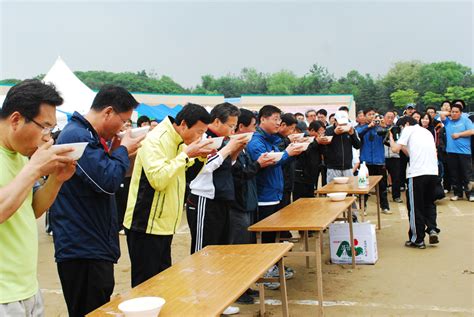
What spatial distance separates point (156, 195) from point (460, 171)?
25.8ft

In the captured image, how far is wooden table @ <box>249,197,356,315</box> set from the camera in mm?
3674

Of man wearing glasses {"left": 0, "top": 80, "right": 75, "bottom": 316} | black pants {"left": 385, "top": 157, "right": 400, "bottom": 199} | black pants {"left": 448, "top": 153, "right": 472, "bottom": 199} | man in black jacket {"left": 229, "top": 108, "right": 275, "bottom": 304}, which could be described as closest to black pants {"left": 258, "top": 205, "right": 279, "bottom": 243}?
man in black jacket {"left": 229, "top": 108, "right": 275, "bottom": 304}

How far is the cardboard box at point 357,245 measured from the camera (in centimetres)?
544

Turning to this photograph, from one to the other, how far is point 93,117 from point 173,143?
790 millimetres

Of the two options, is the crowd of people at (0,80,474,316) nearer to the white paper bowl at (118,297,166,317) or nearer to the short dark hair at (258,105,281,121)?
the short dark hair at (258,105,281,121)

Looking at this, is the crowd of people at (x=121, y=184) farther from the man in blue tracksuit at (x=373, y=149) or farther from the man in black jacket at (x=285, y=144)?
the man in blue tracksuit at (x=373, y=149)

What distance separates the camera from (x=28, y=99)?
1.71m

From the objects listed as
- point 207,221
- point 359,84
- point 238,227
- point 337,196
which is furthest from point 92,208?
point 359,84

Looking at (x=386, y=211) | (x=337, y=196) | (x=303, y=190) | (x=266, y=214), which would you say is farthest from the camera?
(x=386, y=211)

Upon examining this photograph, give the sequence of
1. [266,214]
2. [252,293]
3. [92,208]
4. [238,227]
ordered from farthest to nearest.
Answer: [266,214] < [252,293] < [238,227] < [92,208]

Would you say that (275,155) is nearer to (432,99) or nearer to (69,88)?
(69,88)

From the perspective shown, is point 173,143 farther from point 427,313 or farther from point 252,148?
point 427,313

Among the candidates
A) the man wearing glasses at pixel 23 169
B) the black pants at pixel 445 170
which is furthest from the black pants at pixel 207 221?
the black pants at pixel 445 170

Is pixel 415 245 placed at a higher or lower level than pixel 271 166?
lower
